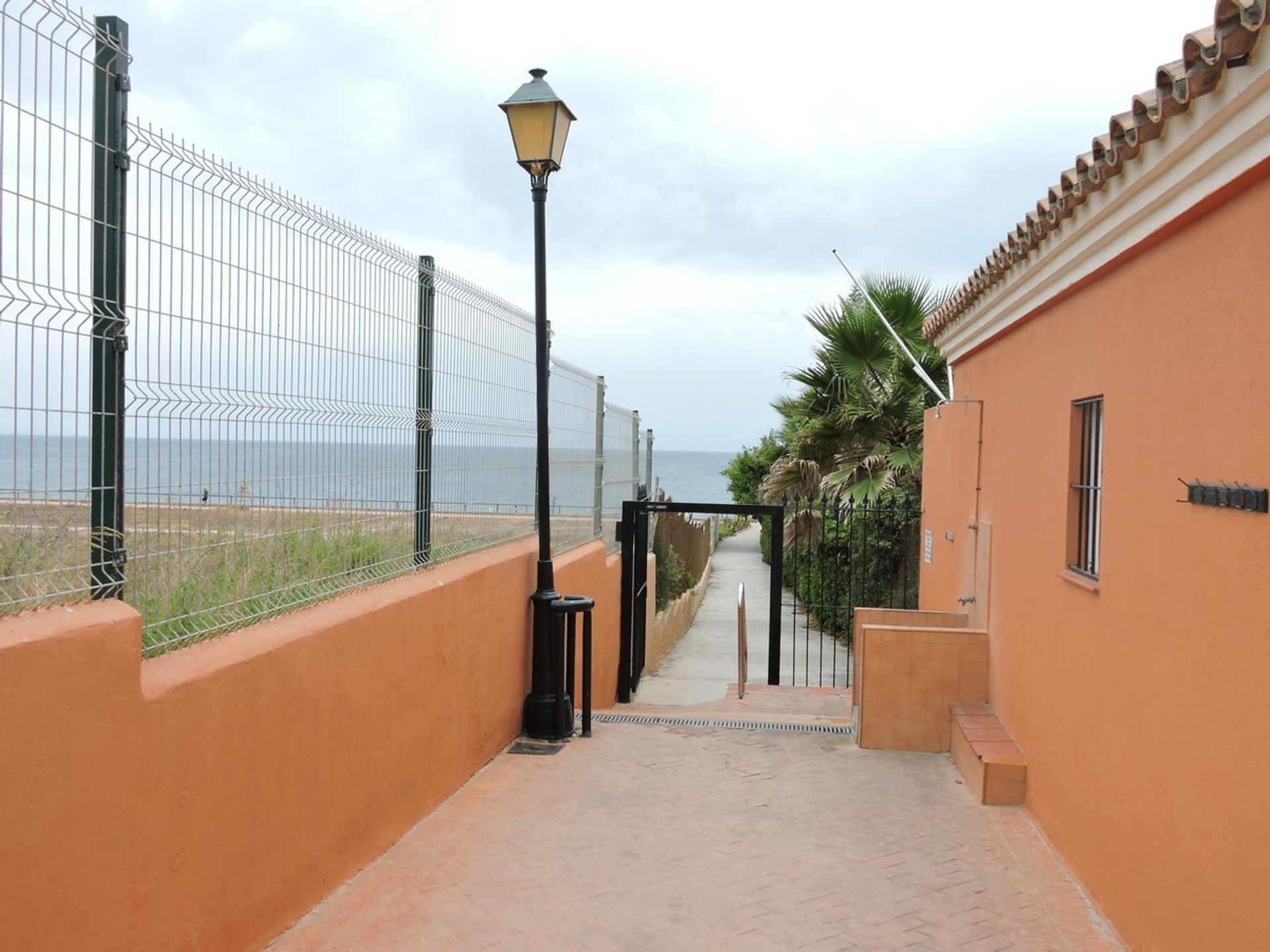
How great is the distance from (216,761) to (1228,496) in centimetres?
336

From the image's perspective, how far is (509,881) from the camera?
436 centimetres

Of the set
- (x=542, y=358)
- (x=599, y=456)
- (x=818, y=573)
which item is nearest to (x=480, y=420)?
(x=542, y=358)

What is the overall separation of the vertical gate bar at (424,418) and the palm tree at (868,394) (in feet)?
26.5

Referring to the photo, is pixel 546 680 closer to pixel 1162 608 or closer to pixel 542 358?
pixel 542 358

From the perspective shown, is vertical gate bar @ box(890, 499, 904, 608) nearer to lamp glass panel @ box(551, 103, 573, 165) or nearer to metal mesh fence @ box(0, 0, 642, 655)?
lamp glass panel @ box(551, 103, 573, 165)

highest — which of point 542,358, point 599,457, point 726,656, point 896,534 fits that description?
point 542,358

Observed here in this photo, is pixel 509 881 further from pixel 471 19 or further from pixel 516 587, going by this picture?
pixel 471 19

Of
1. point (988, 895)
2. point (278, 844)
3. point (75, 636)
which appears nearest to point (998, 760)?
point (988, 895)

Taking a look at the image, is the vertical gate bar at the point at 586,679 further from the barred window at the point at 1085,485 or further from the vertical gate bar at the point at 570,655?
the barred window at the point at 1085,485

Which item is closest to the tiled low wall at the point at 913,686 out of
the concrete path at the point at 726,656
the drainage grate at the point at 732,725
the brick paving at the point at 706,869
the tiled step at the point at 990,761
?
the tiled step at the point at 990,761

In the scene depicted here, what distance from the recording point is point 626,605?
431 inches

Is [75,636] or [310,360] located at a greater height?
[310,360]

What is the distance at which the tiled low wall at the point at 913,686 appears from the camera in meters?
7.13

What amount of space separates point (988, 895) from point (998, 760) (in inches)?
A: 58.3
